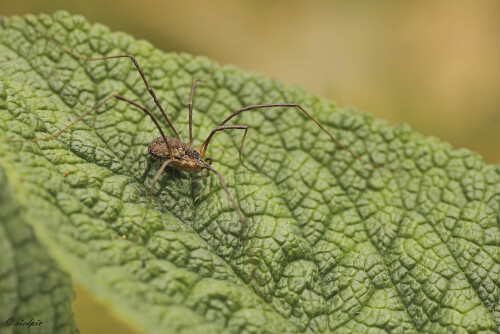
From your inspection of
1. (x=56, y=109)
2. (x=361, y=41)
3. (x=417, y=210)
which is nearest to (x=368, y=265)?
(x=417, y=210)

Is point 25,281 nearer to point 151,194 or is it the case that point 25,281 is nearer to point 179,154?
point 151,194

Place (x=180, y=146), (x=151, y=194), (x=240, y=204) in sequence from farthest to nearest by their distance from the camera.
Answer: (x=180, y=146) → (x=240, y=204) → (x=151, y=194)

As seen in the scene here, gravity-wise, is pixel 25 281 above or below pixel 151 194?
below

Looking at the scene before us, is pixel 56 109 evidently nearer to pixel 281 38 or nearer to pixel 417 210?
pixel 417 210

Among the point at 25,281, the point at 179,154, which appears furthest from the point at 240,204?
the point at 25,281

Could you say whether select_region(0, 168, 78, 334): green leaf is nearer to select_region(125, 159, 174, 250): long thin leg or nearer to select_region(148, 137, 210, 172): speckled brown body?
select_region(125, 159, 174, 250): long thin leg

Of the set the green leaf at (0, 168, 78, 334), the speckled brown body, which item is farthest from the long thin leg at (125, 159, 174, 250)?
the green leaf at (0, 168, 78, 334)
